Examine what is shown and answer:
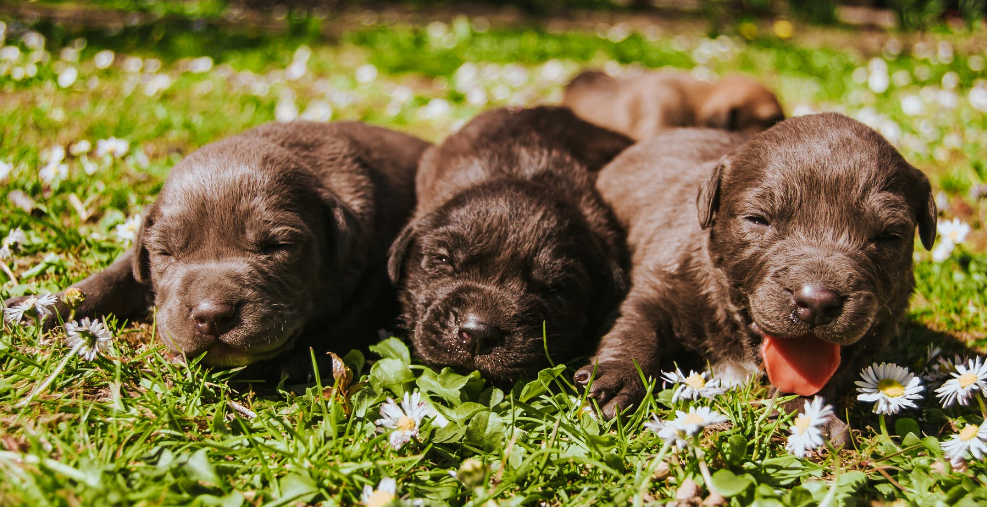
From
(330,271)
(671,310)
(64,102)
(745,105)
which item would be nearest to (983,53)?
(745,105)

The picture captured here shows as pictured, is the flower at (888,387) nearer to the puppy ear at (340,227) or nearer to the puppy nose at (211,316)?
the puppy ear at (340,227)

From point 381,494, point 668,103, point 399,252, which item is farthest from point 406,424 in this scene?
point 668,103

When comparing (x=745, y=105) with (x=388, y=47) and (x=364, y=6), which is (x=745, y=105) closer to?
(x=388, y=47)

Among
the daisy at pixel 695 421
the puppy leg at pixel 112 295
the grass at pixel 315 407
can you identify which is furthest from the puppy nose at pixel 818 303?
the puppy leg at pixel 112 295

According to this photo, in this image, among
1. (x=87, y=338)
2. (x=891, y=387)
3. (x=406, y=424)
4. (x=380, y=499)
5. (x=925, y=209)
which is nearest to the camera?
(x=380, y=499)

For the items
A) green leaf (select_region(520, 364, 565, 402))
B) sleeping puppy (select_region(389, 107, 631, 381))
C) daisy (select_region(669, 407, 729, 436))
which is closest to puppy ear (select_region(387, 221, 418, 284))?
sleeping puppy (select_region(389, 107, 631, 381))

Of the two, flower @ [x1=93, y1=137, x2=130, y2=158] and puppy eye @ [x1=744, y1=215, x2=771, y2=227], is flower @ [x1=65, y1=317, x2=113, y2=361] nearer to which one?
flower @ [x1=93, y1=137, x2=130, y2=158]

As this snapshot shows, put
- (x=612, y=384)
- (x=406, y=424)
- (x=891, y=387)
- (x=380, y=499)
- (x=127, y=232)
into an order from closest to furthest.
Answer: (x=380, y=499) < (x=406, y=424) < (x=891, y=387) < (x=612, y=384) < (x=127, y=232)

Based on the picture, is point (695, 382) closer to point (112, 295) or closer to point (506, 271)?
point (506, 271)

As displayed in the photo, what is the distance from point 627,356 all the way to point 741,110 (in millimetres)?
3870

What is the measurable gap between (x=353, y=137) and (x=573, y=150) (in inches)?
59.8

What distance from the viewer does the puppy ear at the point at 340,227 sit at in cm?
393

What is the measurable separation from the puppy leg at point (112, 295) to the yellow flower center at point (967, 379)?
3.95 metres

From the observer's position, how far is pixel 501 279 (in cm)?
377
